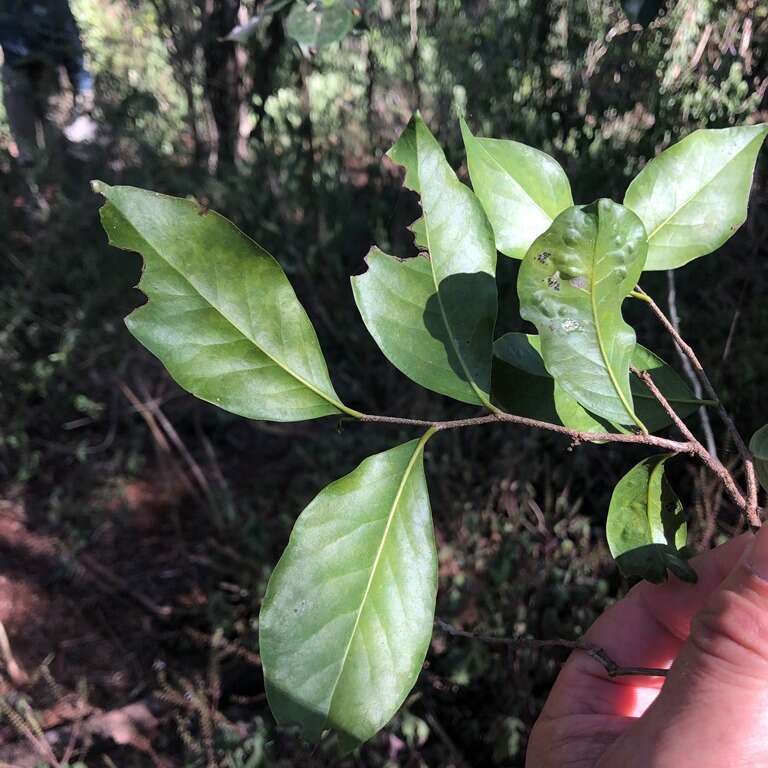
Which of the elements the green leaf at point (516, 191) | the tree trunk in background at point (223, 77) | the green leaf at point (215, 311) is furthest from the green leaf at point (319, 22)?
the tree trunk in background at point (223, 77)

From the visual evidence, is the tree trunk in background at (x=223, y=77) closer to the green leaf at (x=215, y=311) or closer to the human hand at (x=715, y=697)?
the green leaf at (x=215, y=311)

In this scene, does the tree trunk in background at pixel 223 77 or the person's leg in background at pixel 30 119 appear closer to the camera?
the tree trunk in background at pixel 223 77

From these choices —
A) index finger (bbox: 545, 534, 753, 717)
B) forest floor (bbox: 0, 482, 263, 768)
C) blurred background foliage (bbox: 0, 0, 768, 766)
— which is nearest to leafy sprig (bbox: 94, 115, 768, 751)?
index finger (bbox: 545, 534, 753, 717)

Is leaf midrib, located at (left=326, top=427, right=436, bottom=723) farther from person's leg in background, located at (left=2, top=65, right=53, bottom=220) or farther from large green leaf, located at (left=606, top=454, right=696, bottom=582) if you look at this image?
person's leg in background, located at (left=2, top=65, right=53, bottom=220)

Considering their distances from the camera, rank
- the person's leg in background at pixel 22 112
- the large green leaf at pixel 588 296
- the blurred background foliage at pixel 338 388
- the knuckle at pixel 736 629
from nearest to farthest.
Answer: the large green leaf at pixel 588 296 → the knuckle at pixel 736 629 → the blurred background foliage at pixel 338 388 → the person's leg in background at pixel 22 112

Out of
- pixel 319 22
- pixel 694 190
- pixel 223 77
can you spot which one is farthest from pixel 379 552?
pixel 223 77

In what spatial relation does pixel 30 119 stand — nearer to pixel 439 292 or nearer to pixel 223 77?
pixel 223 77

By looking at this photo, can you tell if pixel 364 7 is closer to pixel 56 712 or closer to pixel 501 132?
pixel 501 132
